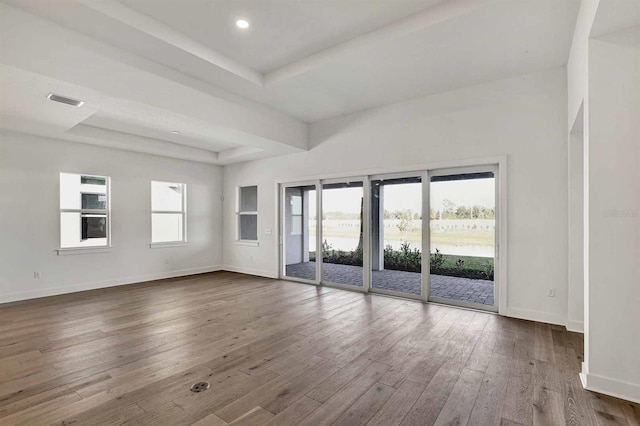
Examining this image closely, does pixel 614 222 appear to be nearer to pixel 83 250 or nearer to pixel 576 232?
pixel 576 232

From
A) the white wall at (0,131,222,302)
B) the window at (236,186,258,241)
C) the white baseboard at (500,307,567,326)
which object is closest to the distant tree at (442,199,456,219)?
the white baseboard at (500,307,567,326)

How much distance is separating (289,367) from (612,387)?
2587 mm

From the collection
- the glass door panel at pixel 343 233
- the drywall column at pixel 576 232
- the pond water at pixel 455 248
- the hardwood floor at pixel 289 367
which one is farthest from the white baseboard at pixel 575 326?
the glass door panel at pixel 343 233

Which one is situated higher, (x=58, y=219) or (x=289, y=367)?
(x=58, y=219)

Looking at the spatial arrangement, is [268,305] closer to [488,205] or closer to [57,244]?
[488,205]

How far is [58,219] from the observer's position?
18.2ft

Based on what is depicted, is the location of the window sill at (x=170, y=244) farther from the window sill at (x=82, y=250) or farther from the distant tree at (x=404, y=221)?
the distant tree at (x=404, y=221)

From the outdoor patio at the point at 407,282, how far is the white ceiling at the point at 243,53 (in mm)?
3087

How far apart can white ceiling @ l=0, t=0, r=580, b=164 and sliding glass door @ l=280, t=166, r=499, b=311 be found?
61.6 inches

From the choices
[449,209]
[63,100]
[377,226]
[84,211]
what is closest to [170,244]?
[84,211]

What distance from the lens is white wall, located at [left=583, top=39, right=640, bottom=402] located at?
2.32m

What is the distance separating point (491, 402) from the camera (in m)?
2.28

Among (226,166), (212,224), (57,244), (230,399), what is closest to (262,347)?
(230,399)

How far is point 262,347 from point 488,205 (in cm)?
372
